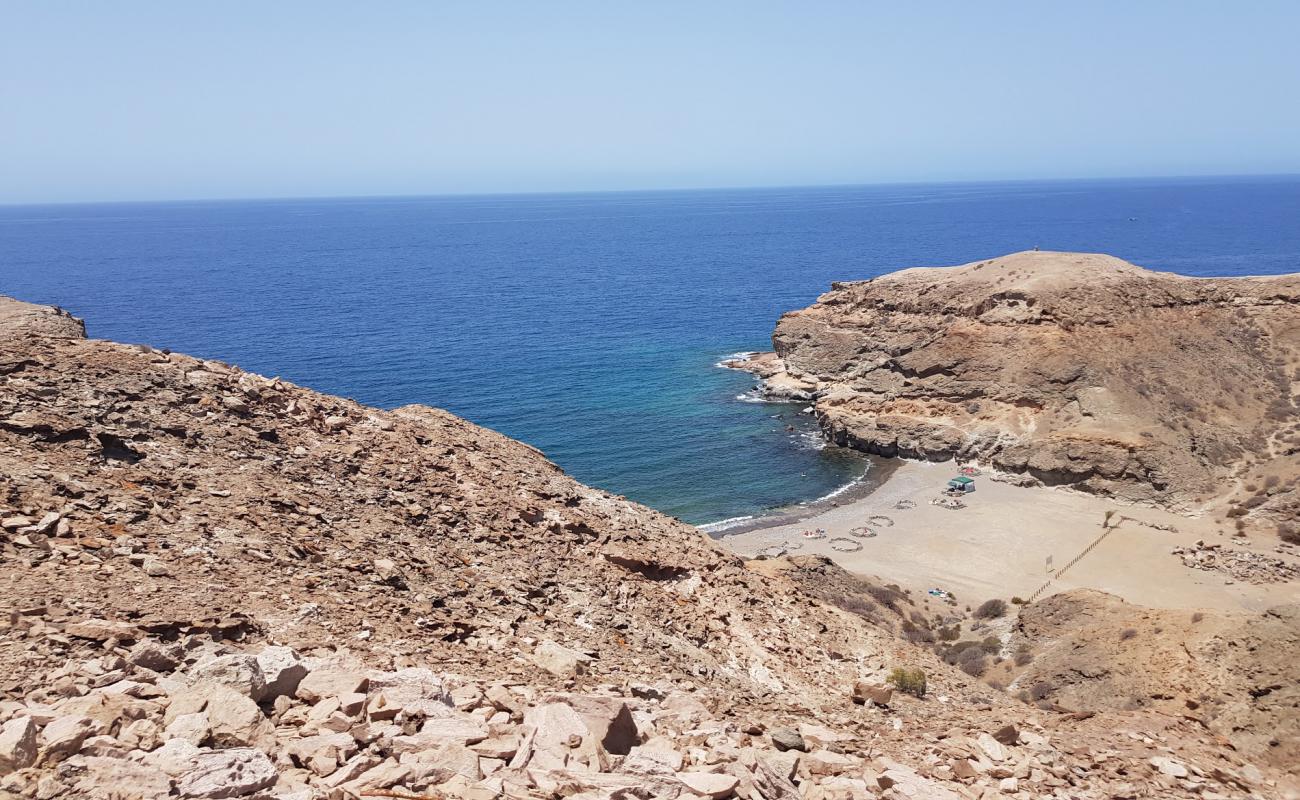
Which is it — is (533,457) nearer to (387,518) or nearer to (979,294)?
(387,518)

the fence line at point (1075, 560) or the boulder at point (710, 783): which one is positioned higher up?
the boulder at point (710, 783)

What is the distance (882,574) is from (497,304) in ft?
287

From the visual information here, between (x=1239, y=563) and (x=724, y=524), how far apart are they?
1110 inches

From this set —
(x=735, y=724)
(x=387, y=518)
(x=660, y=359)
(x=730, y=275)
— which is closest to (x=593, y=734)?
(x=735, y=724)

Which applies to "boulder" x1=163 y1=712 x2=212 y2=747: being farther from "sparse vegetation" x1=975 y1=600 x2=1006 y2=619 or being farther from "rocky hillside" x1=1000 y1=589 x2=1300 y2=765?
"sparse vegetation" x1=975 y1=600 x2=1006 y2=619

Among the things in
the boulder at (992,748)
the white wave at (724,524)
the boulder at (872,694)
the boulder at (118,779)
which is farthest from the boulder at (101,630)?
the white wave at (724,524)

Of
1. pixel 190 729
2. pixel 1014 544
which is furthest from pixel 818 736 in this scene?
pixel 1014 544


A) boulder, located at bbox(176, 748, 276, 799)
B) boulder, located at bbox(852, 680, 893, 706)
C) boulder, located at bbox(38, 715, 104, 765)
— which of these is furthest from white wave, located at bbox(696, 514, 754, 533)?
boulder, located at bbox(38, 715, 104, 765)

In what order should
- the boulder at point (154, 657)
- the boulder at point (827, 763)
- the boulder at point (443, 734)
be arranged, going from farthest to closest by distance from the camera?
the boulder at point (827, 763) < the boulder at point (154, 657) < the boulder at point (443, 734)

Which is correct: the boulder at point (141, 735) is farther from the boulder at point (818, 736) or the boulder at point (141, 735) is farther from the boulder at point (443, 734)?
the boulder at point (818, 736)

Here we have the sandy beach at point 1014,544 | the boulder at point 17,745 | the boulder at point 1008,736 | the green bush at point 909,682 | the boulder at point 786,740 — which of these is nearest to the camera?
the boulder at point 17,745

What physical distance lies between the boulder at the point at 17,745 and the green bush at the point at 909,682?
1717 centimetres

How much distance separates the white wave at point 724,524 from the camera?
51.1 m

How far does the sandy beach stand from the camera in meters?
40.4
